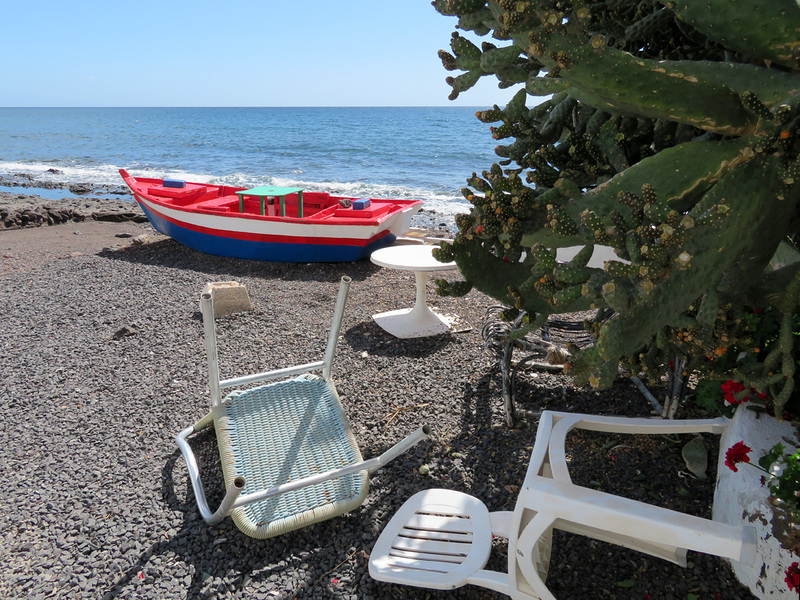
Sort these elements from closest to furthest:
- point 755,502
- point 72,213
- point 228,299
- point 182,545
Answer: point 755,502, point 182,545, point 228,299, point 72,213

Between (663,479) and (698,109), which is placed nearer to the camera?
(698,109)

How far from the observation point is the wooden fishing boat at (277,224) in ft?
27.9

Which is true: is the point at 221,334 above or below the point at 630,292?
below

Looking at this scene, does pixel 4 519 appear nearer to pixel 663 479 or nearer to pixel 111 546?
A: pixel 111 546

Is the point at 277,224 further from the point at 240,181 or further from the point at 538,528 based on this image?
the point at 240,181

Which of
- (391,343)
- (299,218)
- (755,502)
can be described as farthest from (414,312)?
(755,502)

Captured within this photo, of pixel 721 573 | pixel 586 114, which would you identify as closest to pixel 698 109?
pixel 586 114

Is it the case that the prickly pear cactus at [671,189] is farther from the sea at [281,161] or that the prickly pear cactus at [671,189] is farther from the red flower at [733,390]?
the sea at [281,161]

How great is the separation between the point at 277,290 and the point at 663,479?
5610 millimetres

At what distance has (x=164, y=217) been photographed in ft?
31.2

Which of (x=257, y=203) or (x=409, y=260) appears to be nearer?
(x=409, y=260)

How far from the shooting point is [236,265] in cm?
897

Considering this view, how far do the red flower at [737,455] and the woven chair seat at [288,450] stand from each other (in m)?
1.91

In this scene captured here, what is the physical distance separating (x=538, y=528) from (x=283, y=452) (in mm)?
1815
